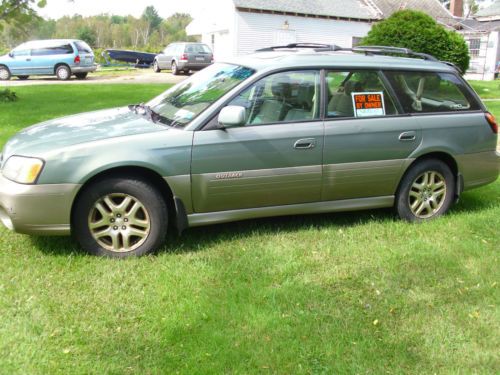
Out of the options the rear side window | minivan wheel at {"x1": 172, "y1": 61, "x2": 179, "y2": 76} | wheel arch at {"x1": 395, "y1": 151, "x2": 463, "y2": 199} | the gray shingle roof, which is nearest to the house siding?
the gray shingle roof

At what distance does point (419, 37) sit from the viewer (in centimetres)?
1549

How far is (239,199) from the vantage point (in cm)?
456

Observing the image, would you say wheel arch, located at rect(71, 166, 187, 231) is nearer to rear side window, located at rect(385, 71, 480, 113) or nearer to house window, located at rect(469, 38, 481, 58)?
rear side window, located at rect(385, 71, 480, 113)

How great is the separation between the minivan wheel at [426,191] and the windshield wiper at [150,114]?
7.73ft

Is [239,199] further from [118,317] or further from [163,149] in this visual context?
[118,317]

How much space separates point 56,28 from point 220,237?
88238 mm

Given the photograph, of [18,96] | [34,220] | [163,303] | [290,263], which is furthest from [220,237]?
[18,96]

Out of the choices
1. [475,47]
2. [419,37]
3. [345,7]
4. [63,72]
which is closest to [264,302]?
[419,37]

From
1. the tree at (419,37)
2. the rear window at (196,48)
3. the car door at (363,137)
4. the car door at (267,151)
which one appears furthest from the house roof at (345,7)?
the car door at (267,151)

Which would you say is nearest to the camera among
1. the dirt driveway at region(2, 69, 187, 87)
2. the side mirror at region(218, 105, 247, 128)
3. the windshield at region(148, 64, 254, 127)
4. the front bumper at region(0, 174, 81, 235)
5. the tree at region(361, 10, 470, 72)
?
the front bumper at region(0, 174, 81, 235)

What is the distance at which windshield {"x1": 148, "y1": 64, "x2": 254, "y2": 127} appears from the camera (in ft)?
15.0

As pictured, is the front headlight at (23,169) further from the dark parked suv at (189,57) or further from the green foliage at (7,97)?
the dark parked suv at (189,57)

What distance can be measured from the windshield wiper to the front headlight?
1.08 m

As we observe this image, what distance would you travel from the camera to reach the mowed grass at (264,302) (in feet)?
10.2
